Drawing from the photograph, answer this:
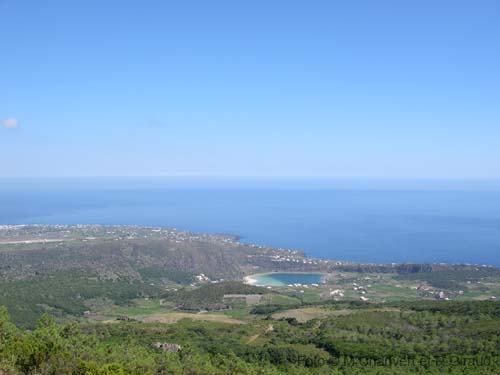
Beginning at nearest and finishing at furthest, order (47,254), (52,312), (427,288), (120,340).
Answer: (120,340) < (52,312) < (427,288) < (47,254)

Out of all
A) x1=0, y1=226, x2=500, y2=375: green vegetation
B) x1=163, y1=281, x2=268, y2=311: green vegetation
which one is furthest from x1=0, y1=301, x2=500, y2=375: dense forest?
x1=163, y1=281, x2=268, y2=311: green vegetation

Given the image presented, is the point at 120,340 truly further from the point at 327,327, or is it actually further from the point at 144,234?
the point at 144,234

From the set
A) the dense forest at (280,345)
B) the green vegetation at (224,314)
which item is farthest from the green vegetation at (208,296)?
the dense forest at (280,345)

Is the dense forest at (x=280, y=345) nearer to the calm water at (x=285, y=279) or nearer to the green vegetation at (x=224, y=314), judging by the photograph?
the green vegetation at (x=224, y=314)

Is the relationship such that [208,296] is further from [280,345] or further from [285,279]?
[280,345]

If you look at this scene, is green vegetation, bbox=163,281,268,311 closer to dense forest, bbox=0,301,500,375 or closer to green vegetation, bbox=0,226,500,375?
green vegetation, bbox=0,226,500,375

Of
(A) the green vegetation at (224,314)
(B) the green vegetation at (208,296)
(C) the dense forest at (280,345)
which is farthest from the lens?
(B) the green vegetation at (208,296)

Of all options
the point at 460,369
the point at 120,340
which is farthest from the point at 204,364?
the point at 460,369

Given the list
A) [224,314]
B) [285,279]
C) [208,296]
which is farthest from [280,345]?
[285,279]
